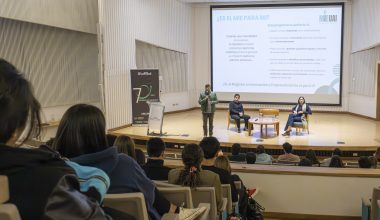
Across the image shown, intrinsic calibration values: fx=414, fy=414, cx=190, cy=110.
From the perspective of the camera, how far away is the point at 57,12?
8.92 m

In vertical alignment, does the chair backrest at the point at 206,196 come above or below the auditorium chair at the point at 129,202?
below

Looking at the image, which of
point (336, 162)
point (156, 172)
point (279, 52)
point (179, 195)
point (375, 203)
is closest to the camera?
point (179, 195)

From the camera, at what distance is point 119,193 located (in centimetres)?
177

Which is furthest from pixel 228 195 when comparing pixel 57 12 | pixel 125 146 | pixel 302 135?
pixel 57 12

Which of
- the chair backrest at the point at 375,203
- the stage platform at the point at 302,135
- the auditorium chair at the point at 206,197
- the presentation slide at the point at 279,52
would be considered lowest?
the stage platform at the point at 302,135

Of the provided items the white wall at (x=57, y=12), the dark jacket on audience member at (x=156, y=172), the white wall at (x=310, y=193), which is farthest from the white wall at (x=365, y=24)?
the dark jacket on audience member at (x=156, y=172)

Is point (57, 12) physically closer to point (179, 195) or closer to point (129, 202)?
point (179, 195)

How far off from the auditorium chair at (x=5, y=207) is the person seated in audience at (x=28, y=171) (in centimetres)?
2

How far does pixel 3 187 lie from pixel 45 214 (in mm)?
96

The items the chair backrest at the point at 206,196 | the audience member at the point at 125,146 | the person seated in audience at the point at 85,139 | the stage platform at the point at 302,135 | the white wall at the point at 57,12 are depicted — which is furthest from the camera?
the stage platform at the point at 302,135

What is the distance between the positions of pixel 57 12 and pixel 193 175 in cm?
723

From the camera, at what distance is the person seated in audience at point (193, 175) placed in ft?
9.09

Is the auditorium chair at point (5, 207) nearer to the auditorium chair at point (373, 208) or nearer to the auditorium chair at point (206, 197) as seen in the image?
the auditorium chair at point (206, 197)

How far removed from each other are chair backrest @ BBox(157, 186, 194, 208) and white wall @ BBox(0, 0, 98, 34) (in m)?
6.11
